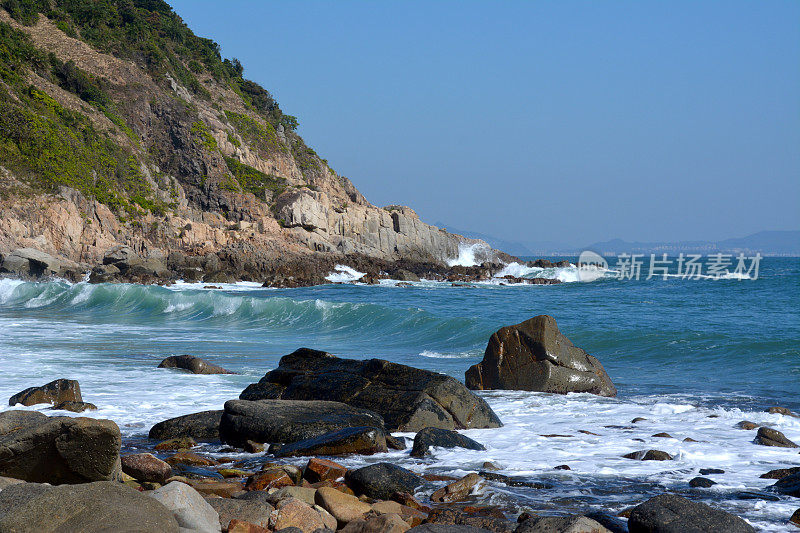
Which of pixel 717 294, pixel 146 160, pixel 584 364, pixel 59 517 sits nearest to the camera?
pixel 59 517

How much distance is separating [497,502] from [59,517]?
333 cm

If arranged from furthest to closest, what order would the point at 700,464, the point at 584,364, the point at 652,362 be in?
the point at 652,362, the point at 584,364, the point at 700,464

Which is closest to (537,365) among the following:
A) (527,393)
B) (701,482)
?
(527,393)

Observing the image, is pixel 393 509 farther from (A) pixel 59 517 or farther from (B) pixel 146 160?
(B) pixel 146 160

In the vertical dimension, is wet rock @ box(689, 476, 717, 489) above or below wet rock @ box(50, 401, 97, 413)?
above

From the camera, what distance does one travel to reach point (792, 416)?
31.8 ft

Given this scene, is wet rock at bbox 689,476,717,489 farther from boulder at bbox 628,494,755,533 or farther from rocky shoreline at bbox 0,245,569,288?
rocky shoreline at bbox 0,245,569,288

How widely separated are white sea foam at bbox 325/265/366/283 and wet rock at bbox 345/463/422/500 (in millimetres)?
47556

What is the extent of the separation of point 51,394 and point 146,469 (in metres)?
4.61

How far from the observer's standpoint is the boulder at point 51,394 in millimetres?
9641

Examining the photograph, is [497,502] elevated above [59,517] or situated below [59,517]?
below

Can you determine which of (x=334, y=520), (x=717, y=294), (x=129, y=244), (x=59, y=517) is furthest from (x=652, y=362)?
(x=129, y=244)

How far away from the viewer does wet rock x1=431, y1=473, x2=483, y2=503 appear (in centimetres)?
579

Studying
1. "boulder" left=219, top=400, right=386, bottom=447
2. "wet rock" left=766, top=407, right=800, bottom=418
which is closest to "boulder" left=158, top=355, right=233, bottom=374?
"boulder" left=219, top=400, right=386, bottom=447
